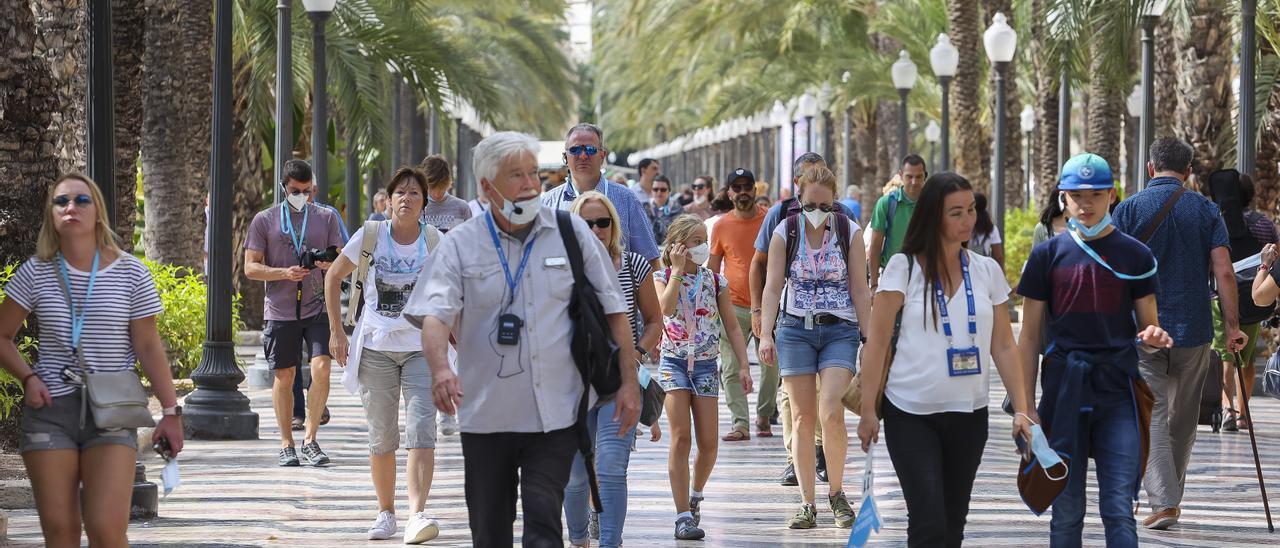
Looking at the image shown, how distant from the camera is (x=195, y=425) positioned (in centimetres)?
1201

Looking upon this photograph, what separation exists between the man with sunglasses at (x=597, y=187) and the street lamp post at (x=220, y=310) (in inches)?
190

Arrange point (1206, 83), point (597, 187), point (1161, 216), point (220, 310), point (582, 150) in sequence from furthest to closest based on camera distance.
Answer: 1. point (1206, 83)
2. point (220, 310)
3. point (1161, 216)
4. point (597, 187)
5. point (582, 150)

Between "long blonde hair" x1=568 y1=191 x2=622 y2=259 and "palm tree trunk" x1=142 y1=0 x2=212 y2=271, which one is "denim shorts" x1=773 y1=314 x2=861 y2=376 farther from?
"palm tree trunk" x1=142 y1=0 x2=212 y2=271

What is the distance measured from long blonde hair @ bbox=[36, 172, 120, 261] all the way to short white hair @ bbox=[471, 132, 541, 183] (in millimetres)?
1301

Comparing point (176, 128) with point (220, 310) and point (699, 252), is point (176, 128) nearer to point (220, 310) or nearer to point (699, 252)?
point (220, 310)

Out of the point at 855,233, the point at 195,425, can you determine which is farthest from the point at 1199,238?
the point at 195,425

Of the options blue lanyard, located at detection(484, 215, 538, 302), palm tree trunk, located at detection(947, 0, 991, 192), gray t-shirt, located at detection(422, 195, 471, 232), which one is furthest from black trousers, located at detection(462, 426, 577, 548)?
palm tree trunk, located at detection(947, 0, 991, 192)

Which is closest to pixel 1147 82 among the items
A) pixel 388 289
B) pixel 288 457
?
pixel 288 457

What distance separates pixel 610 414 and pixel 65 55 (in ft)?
18.2

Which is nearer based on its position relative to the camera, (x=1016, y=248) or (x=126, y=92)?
(x=126, y=92)

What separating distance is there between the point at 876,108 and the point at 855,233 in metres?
30.9

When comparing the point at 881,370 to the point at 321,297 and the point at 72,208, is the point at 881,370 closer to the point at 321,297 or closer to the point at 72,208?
the point at 72,208

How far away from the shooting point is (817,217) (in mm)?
8641

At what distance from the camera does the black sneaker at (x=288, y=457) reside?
1069 centimetres
